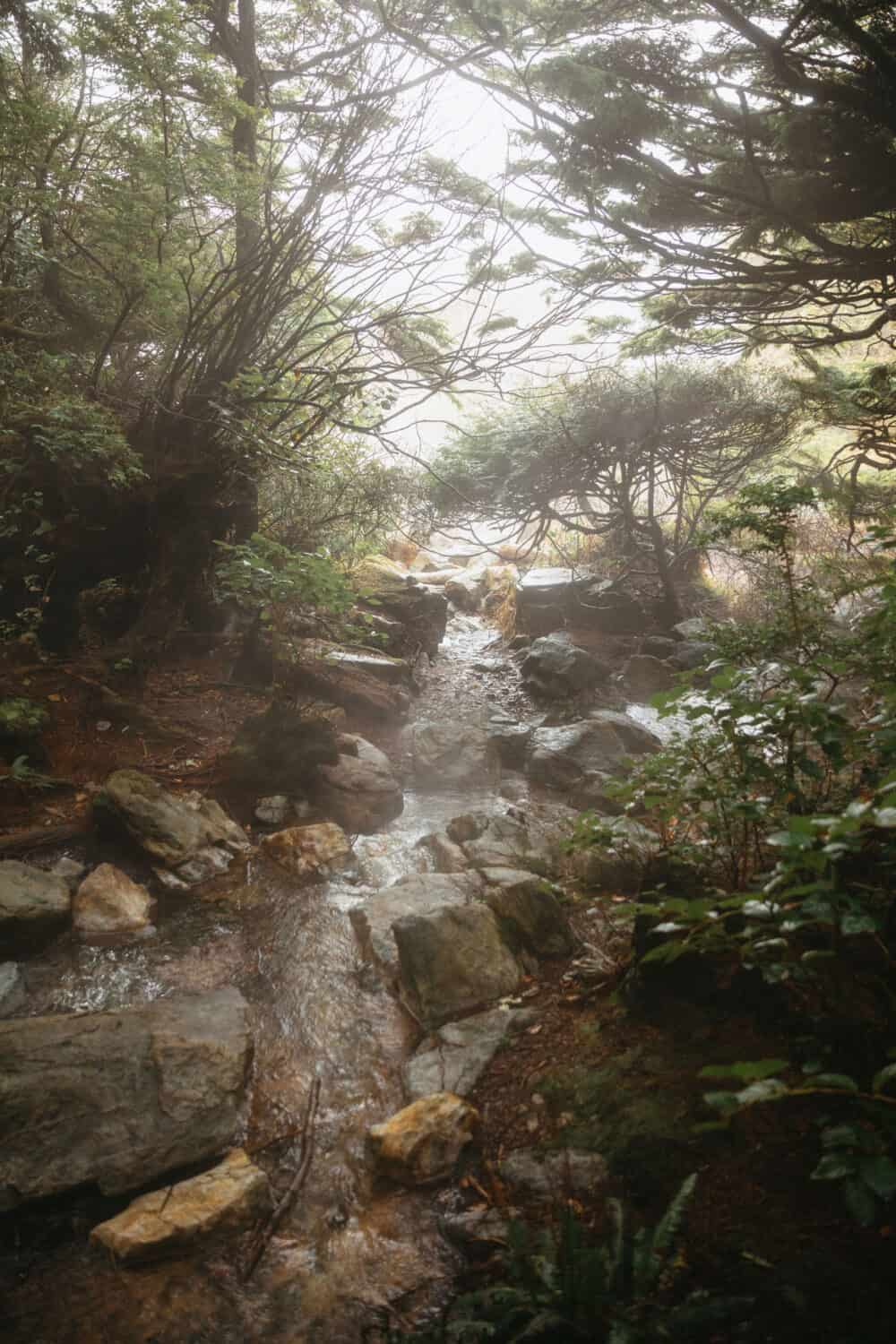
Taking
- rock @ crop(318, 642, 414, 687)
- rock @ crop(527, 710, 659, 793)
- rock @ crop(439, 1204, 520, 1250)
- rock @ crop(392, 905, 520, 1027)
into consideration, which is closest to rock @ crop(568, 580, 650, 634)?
rock @ crop(318, 642, 414, 687)

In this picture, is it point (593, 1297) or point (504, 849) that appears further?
point (504, 849)

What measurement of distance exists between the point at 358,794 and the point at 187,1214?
352cm

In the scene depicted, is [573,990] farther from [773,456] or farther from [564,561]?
Answer: [564,561]

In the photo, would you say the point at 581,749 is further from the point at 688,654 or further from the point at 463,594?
the point at 463,594

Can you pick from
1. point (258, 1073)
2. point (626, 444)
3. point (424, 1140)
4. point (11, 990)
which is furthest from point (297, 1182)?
point (626, 444)

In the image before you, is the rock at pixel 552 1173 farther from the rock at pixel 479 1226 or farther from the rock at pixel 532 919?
the rock at pixel 532 919

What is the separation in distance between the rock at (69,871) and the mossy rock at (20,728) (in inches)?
43.3

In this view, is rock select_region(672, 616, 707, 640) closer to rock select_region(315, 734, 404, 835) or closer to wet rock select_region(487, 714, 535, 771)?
wet rock select_region(487, 714, 535, 771)

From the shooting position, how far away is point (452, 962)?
10.2ft

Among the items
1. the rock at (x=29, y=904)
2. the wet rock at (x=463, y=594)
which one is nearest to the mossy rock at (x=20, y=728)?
the rock at (x=29, y=904)

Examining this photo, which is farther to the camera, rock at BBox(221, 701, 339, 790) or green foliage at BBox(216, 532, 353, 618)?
rock at BBox(221, 701, 339, 790)

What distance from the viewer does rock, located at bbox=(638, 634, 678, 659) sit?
1044cm

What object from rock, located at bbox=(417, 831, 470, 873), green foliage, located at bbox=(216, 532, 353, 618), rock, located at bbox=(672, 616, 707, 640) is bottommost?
rock, located at bbox=(417, 831, 470, 873)

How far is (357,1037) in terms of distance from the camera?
299cm
